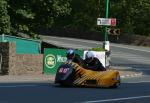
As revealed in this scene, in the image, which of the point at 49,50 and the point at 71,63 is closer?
the point at 71,63

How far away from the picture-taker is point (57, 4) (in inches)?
1715

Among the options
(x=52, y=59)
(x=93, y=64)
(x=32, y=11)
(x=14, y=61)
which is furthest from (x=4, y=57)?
(x=32, y=11)

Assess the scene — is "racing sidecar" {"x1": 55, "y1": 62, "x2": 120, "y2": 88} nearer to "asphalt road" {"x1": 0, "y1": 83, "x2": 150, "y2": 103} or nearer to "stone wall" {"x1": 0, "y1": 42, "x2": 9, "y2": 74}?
"asphalt road" {"x1": 0, "y1": 83, "x2": 150, "y2": 103}

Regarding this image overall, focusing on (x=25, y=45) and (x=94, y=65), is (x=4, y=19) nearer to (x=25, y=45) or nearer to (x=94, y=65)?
(x=25, y=45)

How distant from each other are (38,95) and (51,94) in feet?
2.39

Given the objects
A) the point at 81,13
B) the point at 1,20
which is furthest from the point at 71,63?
the point at 81,13

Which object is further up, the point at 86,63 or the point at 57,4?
the point at 57,4

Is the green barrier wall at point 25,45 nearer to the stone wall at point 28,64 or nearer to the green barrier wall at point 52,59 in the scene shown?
the green barrier wall at point 52,59

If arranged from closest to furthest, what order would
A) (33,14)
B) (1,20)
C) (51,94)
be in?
(51,94) < (1,20) < (33,14)

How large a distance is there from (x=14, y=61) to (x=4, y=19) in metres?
8.62

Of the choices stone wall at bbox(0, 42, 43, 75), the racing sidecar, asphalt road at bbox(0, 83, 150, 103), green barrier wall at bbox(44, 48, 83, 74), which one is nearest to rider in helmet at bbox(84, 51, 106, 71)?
the racing sidecar

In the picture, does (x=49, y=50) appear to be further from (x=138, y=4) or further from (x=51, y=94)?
(x=138, y=4)

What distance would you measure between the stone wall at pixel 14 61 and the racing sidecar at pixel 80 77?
8795mm

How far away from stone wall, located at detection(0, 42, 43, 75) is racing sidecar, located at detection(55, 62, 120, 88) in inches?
346
